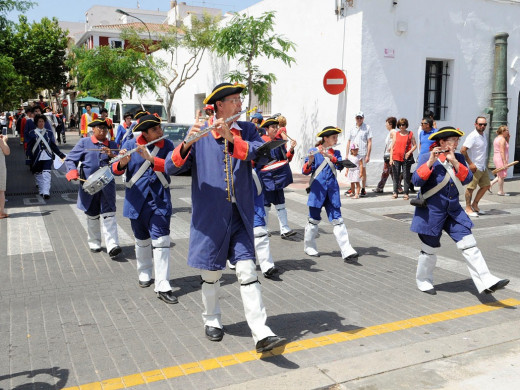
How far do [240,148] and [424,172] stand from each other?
7.60ft

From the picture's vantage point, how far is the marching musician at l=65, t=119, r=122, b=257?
7047 mm

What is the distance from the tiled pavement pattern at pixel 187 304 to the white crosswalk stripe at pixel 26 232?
30mm

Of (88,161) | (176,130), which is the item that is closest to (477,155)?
(88,161)

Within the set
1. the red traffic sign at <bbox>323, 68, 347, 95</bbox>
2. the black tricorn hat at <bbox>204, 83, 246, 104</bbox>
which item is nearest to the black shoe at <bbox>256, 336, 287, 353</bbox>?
the black tricorn hat at <bbox>204, 83, 246, 104</bbox>

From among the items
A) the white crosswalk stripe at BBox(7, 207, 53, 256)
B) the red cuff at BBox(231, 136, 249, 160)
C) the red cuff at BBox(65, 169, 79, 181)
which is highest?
the red cuff at BBox(231, 136, 249, 160)

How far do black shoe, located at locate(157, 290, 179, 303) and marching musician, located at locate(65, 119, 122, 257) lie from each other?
5.99ft

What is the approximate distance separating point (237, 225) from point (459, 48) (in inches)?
505

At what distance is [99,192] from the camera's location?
710 cm

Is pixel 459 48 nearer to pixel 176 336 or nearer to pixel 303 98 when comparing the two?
pixel 303 98

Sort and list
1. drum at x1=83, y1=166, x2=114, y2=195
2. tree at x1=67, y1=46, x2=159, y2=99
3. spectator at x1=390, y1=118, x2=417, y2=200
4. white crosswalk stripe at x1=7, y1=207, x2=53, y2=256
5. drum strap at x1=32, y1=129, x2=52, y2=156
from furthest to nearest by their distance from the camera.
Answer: tree at x1=67, y1=46, x2=159, y2=99 < spectator at x1=390, y1=118, x2=417, y2=200 < drum strap at x1=32, y1=129, x2=52, y2=156 < white crosswalk stripe at x1=7, y1=207, x2=53, y2=256 < drum at x1=83, y1=166, x2=114, y2=195

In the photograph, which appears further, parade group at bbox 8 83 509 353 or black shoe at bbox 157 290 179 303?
black shoe at bbox 157 290 179 303

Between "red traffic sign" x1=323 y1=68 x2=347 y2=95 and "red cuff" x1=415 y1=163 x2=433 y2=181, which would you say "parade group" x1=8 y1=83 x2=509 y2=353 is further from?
"red traffic sign" x1=323 y1=68 x2=347 y2=95

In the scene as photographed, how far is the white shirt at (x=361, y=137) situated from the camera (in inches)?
501

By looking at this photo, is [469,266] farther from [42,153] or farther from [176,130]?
[176,130]
